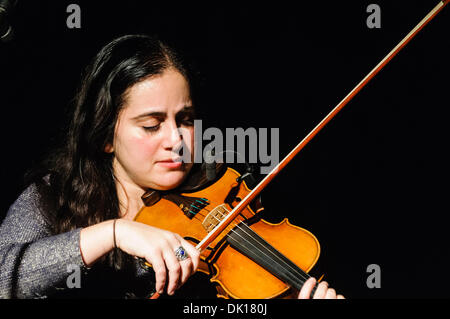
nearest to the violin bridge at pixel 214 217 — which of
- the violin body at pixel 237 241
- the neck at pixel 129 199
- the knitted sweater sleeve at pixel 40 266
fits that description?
the violin body at pixel 237 241

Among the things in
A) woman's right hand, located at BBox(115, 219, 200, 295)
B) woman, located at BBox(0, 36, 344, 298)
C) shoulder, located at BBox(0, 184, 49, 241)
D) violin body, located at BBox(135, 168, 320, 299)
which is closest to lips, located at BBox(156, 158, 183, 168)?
woman, located at BBox(0, 36, 344, 298)

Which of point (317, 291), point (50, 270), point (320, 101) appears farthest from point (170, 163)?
point (320, 101)

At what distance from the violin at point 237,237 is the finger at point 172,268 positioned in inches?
3.6

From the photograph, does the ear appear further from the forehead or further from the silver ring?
the silver ring

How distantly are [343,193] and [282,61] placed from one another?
2.11 ft

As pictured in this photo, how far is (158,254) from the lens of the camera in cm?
79

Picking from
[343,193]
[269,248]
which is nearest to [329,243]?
[343,193]

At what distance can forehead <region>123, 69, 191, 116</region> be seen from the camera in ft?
3.17

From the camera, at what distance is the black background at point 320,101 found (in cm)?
127

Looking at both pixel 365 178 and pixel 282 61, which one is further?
pixel 365 178

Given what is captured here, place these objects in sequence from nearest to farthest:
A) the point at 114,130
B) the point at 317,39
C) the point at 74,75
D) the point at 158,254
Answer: the point at 158,254
the point at 114,130
the point at 74,75
the point at 317,39

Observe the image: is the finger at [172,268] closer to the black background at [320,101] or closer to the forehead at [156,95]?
the forehead at [156,95]

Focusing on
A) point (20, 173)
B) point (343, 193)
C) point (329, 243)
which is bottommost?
point (329, 243)

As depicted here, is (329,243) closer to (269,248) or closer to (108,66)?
(269,248)
